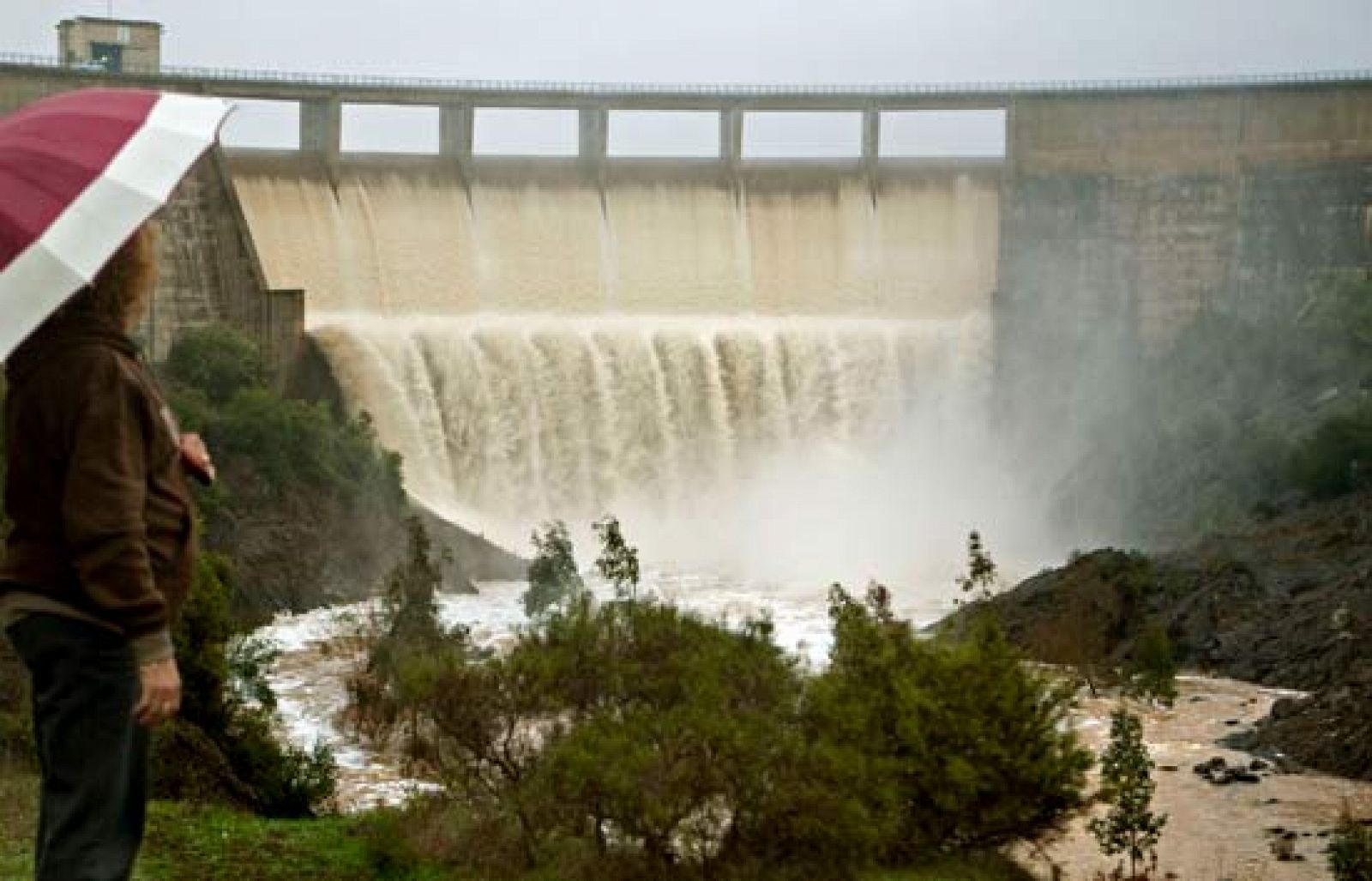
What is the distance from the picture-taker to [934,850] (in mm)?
15609

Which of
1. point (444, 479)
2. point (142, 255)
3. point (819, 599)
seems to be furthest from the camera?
point (444, 479)

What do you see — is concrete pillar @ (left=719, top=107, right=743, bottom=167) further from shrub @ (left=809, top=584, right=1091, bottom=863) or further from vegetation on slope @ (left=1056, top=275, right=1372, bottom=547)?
shrub @ (left=809, top=584, right=1091, bottom=863)

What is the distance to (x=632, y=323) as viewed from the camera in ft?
149

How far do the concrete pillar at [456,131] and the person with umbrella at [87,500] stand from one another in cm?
4041

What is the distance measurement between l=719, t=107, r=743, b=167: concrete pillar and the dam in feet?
0.32

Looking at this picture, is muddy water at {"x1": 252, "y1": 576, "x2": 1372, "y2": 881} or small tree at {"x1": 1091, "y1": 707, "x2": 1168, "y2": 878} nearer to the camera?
small tree at {"x1": 1091, "y1": 707, "x2": 1168, "y2": 878}

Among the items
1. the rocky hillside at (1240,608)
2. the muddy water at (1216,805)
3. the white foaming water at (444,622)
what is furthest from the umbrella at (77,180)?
the rocky hillside at (1240,608)

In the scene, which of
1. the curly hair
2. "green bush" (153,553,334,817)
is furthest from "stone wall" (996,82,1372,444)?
the curly hair

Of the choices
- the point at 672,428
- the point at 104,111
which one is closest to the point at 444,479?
the point at 672,428

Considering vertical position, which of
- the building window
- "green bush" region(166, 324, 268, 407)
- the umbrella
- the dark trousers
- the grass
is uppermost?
the building window

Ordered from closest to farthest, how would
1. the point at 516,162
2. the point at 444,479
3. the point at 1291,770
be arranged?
1. the point at 1291,770
2. the point at 444,479
3. the point at 516,162

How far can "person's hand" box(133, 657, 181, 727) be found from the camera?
17.0 feet

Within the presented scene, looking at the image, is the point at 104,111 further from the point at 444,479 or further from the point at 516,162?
the point at 516,162

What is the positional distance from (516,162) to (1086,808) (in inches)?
1261
